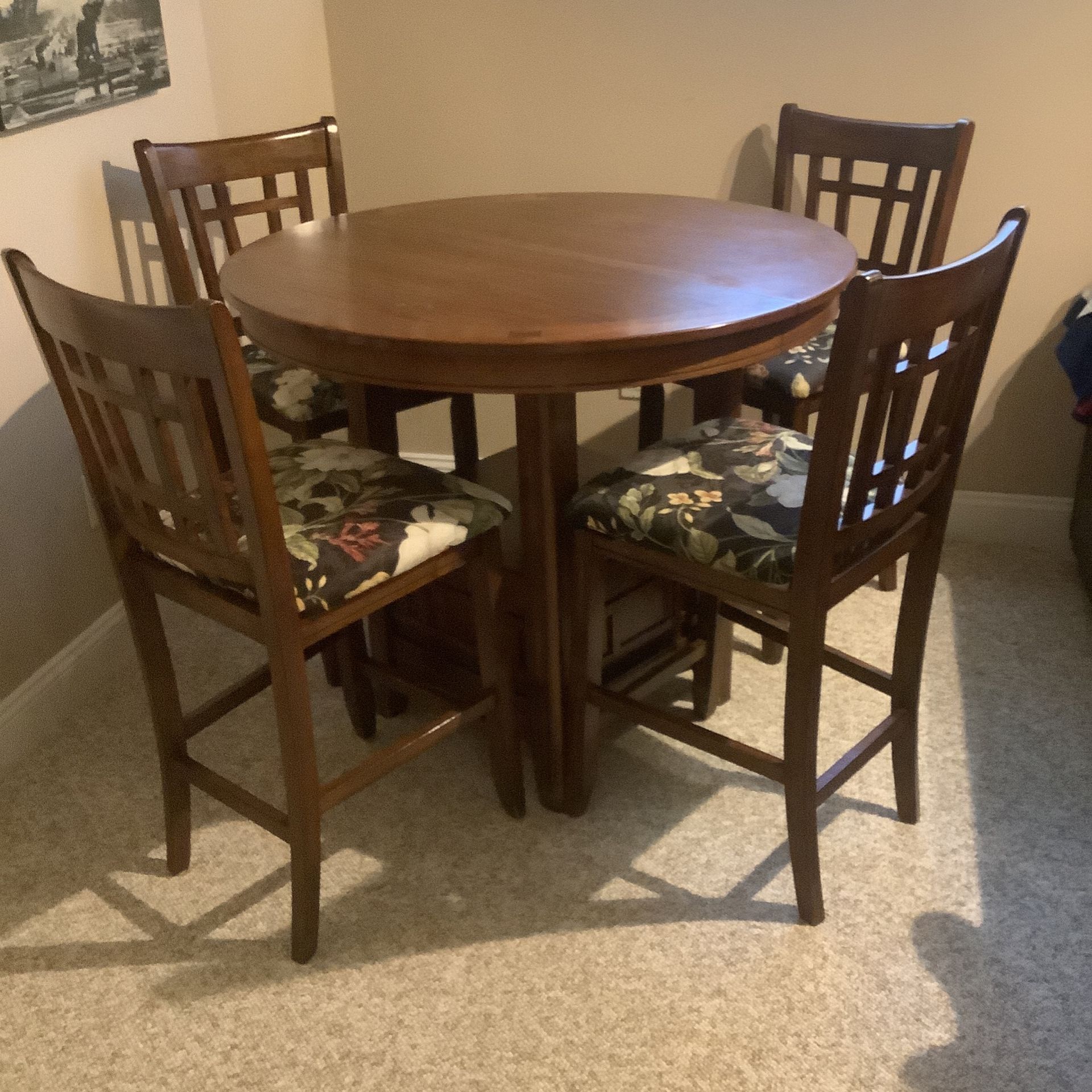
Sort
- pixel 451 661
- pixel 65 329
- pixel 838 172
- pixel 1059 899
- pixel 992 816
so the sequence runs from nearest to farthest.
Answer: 1. pixel 65 329
2. pixel 1059 899
3. pixel 992 816
4. pixel 451 661
5. pixel 838 172

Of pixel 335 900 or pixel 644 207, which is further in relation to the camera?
pixel 644 207

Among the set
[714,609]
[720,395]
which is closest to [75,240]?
[720,395]

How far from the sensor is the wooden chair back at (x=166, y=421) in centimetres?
121

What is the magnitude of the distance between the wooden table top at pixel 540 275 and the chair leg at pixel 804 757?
1.46 ft

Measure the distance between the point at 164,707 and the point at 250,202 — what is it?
1.08 m

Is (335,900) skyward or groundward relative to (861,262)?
groundward

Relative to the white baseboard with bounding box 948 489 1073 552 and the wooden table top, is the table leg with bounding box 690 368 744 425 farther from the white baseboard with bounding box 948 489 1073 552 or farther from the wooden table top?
the white baseboard with bounding box 948 489 1073 552

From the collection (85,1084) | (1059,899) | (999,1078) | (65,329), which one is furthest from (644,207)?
(85,1084)

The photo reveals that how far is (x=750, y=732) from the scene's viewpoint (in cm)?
207

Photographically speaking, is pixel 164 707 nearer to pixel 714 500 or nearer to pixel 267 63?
pixel 714 500

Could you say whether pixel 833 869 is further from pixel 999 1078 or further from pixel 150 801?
pixel 150 801

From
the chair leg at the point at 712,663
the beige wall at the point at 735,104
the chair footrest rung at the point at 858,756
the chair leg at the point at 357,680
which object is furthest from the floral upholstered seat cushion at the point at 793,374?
the chair leg at the point at 357,680

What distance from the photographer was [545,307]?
4.79 ft

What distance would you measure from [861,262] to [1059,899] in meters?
1.34
